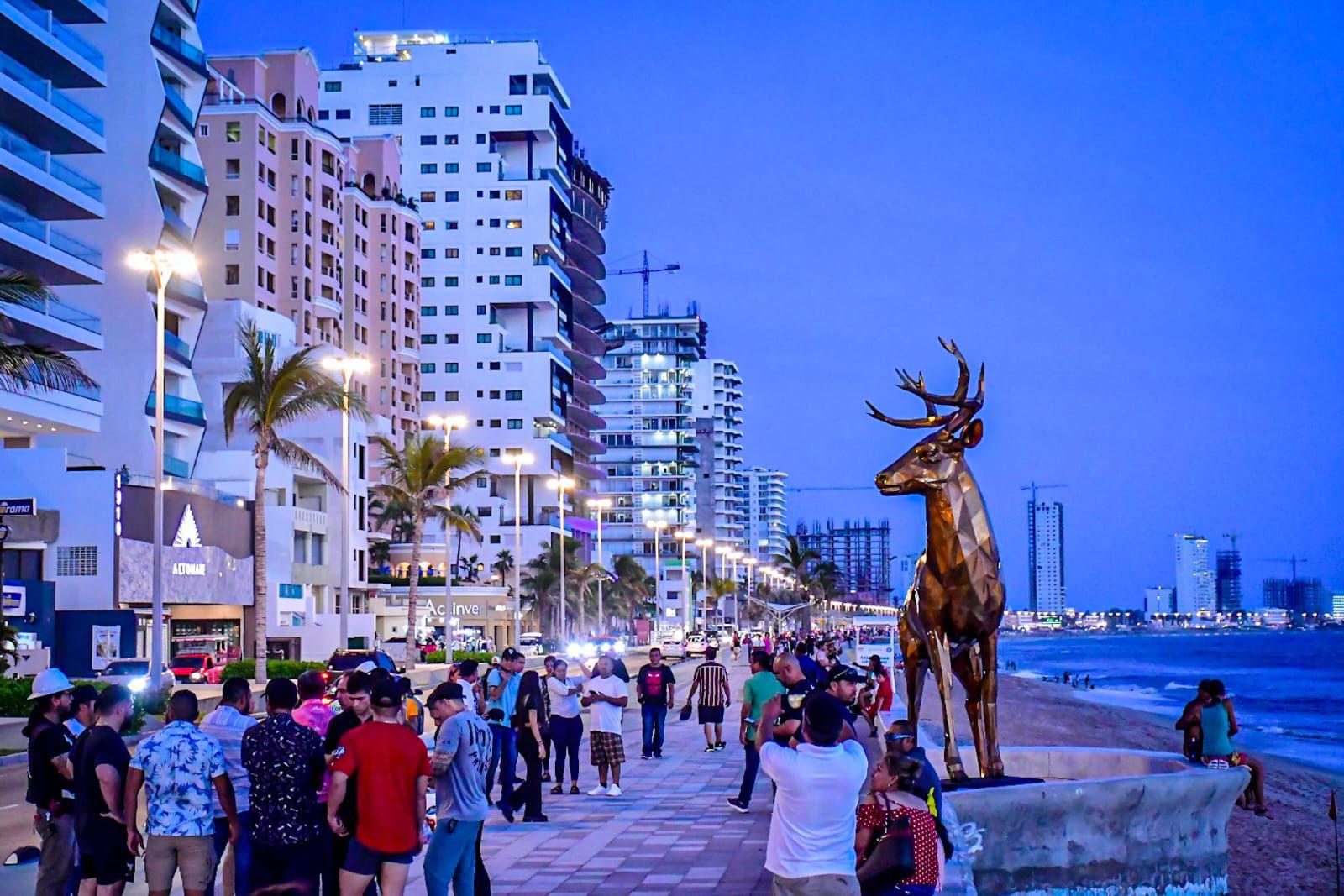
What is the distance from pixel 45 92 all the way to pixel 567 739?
37.0 metres

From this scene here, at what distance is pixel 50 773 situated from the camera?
9.91 metres

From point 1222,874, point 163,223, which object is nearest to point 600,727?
point 1222,874

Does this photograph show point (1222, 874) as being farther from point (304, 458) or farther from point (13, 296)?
point (304, 458)

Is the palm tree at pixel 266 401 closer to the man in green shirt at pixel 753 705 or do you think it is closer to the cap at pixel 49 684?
the man in green shirt at pixel 753 705

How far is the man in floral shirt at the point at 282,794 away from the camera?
8.21m

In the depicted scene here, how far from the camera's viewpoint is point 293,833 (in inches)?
323

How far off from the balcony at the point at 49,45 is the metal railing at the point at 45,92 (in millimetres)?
645

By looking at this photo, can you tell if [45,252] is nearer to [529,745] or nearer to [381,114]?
[529,745]

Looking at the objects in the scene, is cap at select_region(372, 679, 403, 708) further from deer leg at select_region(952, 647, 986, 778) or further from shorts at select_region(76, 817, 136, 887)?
deer leg at select_region(952, 647, 986, 778)

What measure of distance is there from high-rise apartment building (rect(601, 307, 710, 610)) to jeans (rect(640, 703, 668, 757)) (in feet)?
467

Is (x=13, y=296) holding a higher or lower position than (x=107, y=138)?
lower

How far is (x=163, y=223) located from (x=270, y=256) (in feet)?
118

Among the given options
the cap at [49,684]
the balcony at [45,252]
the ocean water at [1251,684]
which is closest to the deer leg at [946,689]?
the cap at [49,684]

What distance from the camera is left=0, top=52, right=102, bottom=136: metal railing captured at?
44888 millimetres
